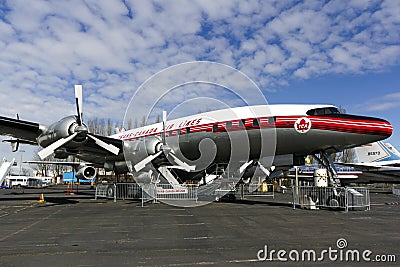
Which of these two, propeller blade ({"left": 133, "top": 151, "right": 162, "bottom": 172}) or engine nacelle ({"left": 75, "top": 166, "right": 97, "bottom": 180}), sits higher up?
propeller blade ({"left": 133, "top": 151, "right": 162, "bottom": 172})

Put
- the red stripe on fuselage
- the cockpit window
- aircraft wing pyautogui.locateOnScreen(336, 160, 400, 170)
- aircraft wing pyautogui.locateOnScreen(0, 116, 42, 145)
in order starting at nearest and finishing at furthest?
1. the red stripe on fuselage
2. the cockpit window
3. aircraft wing pyautogui.locateOnScreen(0, 116, 42, 145)
4. aircraft wing pyautogui.locateOnScreen(336, 160, 400, 170)

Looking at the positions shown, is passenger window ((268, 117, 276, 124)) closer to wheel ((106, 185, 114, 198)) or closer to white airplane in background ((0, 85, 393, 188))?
white airplane in background ((0, 85, 393, 188))

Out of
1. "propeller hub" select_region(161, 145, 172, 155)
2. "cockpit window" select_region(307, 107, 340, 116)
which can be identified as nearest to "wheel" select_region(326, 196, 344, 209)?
"cockpit window" select_region(307, 107, 340, 116)

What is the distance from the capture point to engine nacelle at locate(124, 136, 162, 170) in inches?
741

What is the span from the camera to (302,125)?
1510cm

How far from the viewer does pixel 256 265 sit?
5.70 metres

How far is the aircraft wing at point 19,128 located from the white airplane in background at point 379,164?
118 feet

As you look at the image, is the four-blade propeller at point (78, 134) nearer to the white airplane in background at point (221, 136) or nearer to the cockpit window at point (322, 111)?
the white airplane in background at point (221, 136)

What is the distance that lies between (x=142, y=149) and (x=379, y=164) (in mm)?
36392

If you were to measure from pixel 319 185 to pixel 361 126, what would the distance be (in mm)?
3917

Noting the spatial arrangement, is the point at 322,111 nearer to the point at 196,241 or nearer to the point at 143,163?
the point at 143,163

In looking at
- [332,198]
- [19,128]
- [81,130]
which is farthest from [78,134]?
[332,198]

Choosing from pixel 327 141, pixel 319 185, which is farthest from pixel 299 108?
pixel 319 185

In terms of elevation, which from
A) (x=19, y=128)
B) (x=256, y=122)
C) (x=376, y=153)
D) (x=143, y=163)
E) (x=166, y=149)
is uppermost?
(x=19, y=128)
